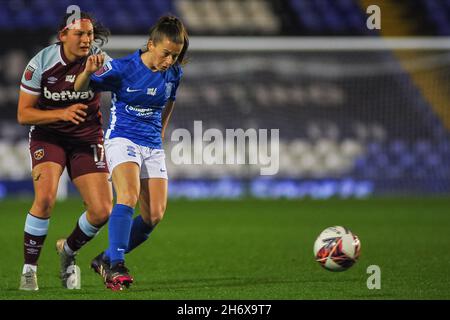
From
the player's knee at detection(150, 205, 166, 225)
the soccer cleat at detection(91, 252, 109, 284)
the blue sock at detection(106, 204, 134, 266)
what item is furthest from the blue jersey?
the soccer cleat at detection(91, 252, 109, 284)

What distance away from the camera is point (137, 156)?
6.77 metres

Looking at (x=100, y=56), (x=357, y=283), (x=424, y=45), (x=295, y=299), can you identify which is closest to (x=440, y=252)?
(x=357, y=283)

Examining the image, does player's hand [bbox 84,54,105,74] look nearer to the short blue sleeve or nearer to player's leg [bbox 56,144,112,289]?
the short blue sleeve

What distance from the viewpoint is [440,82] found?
17.8 meters

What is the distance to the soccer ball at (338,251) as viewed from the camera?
7004 mm

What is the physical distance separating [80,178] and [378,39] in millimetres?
11034

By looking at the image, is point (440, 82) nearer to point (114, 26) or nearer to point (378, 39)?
point (378, 39)

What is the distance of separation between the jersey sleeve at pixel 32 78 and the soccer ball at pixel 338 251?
2374mm

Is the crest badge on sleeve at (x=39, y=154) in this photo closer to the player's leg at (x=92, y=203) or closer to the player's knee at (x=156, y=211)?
the player's leg at (x=92, y=203)

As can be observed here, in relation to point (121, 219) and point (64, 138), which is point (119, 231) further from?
point (64, 138)

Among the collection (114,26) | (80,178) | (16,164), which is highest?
(114,26)

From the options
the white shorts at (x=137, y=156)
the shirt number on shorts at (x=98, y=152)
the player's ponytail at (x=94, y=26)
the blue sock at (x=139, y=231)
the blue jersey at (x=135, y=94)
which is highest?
the player's ponytail at (x=94, y=26)

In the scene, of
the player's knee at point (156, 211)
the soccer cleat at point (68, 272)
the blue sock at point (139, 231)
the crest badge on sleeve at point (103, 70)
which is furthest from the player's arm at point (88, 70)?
the soccer cleat at point (68, 272)

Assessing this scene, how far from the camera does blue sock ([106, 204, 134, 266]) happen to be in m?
6.44
